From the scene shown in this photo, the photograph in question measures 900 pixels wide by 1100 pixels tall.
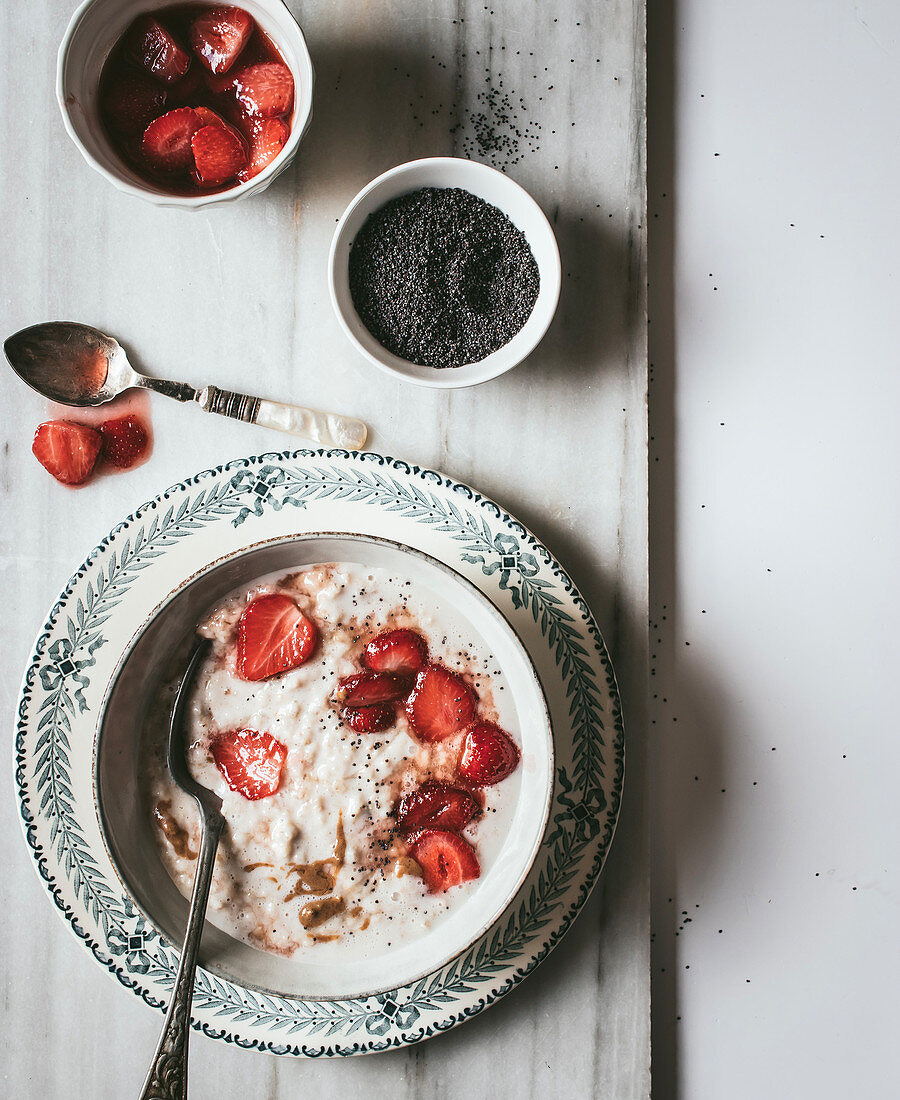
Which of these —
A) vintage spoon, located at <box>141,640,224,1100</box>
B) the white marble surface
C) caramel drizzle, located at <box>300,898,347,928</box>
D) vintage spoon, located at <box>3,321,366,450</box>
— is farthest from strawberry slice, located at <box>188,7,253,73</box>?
caramel drizzle, located at <box>300,898,347,928</box>

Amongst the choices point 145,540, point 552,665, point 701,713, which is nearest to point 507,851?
point 552,665

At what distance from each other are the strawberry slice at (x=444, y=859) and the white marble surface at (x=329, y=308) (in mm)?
230

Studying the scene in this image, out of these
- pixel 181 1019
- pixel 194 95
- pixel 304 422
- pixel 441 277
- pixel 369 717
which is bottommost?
pixel 181 1019

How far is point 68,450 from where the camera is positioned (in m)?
1.20

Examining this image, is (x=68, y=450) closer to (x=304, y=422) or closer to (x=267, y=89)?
(x=304, y=422)

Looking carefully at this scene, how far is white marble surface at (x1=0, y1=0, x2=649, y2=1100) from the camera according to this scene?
47.3 inches

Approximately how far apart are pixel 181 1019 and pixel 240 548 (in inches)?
21.1

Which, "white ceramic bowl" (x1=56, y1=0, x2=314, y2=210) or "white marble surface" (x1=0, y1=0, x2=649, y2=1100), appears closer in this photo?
"white ceramic bowl" (x1=56, y1=0, x2=314, y2=210)

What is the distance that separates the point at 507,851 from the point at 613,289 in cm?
78

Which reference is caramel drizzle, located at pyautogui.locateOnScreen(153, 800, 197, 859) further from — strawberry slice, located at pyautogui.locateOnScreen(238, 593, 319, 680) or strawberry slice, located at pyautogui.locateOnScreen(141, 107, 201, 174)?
strawberry slice, located at pyautogui.locateOnScreen(141, 107, 201, 174)

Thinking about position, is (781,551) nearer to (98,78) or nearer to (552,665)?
(552,665)

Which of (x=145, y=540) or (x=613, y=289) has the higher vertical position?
(x=613, y=289)

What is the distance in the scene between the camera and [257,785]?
3.59ft

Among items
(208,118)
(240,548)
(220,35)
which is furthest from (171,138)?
(240,548)
